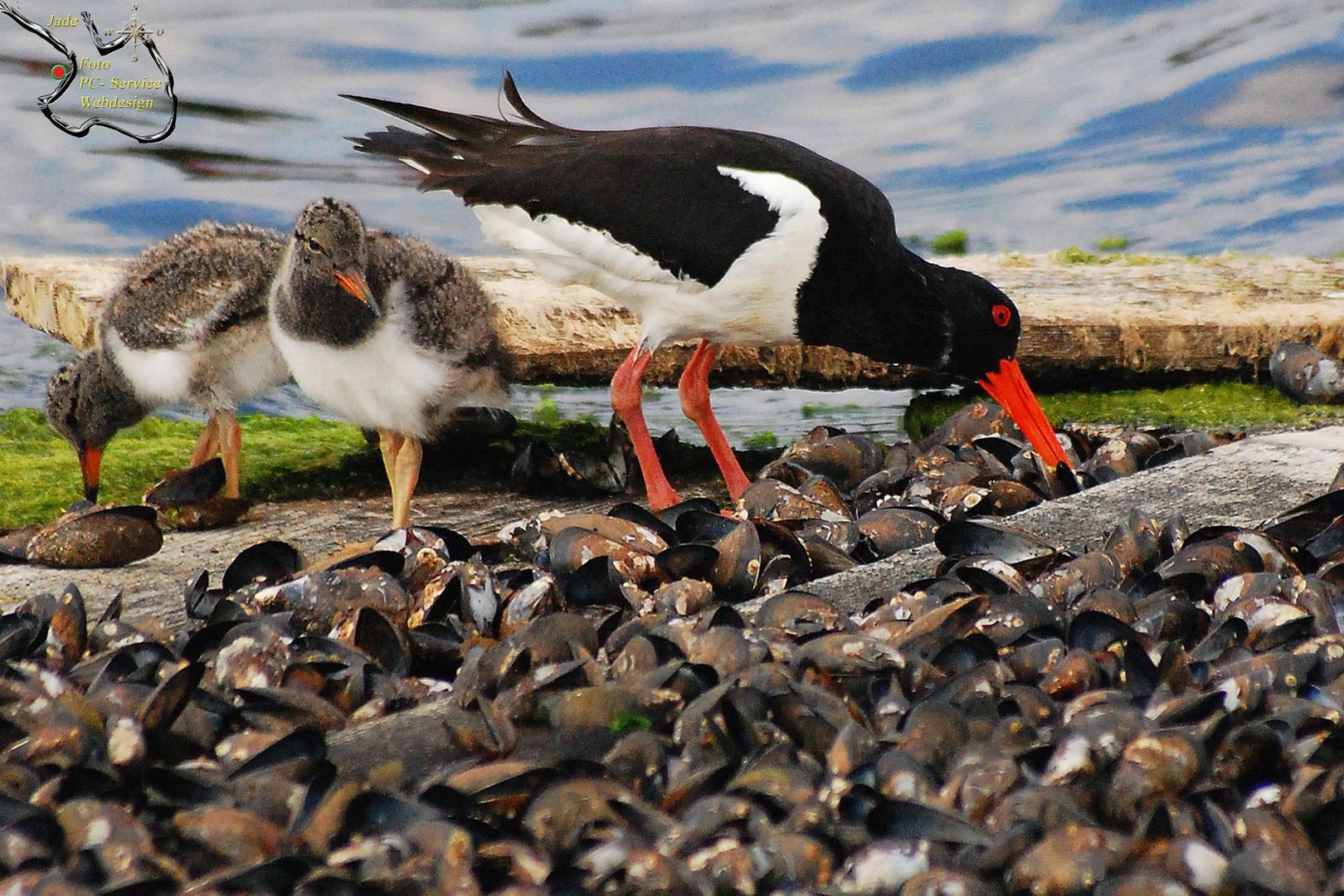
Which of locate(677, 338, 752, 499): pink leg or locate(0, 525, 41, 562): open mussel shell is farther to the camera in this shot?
locate(677, 338, 752, 499): pink leg

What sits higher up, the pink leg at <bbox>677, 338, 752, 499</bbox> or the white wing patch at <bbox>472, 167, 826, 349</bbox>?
the white wing patch at <bbox>472, 167, 826, 349</bbox>

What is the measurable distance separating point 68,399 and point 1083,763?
4457mm

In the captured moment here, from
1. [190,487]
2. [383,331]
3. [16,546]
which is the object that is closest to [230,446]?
[190,487]

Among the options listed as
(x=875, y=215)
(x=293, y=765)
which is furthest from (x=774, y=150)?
(x=293, y=765)

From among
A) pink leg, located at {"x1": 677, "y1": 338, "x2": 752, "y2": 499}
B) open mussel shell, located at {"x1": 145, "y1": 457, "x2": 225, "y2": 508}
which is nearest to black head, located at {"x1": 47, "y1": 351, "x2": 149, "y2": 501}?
open mussel shell, located at {"x1": 145, "y1": 457, "x2": 225, "y2": 508}

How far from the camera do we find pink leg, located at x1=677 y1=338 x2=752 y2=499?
5.78 metres

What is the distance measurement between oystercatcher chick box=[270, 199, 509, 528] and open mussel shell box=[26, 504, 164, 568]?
72 centimetres

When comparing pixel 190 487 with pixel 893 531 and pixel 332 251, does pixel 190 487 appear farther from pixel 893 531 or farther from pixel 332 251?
pixel 893 531

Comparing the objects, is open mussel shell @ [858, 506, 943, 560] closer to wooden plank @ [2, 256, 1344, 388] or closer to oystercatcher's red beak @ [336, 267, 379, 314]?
oystercatcher's red beak @ [336, 267, 379, 314]

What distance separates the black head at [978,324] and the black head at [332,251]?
91.7 inches

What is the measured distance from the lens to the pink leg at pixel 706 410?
5777 mm

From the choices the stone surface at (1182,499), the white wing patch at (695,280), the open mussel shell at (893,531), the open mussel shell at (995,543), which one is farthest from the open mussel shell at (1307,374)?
the open mussel shell at (995,543)

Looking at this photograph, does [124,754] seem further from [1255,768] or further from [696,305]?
[696,305]

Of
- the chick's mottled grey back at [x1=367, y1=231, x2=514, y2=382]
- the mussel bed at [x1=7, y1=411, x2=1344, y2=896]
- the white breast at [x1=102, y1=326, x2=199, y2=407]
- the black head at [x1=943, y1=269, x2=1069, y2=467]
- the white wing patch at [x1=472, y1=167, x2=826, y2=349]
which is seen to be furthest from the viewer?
the black head at [x1=943, y1=269, x2=1069, y2=467]
